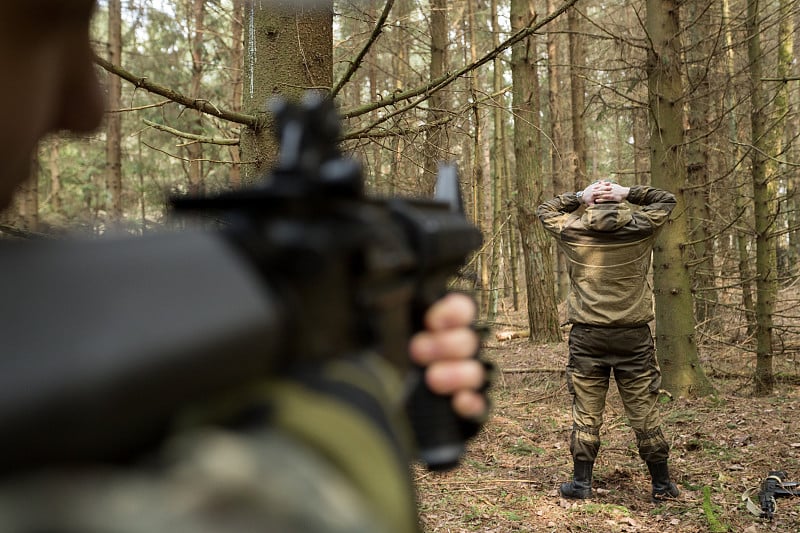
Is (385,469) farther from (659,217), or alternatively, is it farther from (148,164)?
(148,164)

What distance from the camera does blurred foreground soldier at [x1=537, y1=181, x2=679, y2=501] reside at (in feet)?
19.4

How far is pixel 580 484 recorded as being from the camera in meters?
5.85

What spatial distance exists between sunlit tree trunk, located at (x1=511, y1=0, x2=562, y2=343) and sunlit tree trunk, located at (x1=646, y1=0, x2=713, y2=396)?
2.99 metres

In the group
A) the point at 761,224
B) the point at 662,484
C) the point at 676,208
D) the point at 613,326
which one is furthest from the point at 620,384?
the point at 761,224

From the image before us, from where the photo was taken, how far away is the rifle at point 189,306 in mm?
442

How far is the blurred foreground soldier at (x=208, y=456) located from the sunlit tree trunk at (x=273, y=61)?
2.30m

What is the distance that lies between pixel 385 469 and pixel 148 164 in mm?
19342

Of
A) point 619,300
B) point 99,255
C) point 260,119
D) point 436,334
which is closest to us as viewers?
point 99,255

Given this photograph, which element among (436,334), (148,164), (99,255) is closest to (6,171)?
(99,255)

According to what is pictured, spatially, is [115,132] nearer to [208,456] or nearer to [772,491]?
[772,491]

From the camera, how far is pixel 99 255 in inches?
20.8

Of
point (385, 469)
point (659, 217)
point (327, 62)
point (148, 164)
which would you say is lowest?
point (385, 469)

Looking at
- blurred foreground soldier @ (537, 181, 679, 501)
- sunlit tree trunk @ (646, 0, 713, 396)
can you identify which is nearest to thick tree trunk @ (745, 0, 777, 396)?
sunlit tree trunk @ (646, 0, 713, 396)

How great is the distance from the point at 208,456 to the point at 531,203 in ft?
37.9
